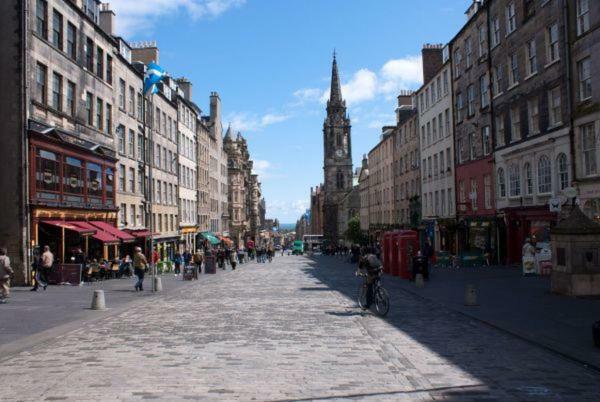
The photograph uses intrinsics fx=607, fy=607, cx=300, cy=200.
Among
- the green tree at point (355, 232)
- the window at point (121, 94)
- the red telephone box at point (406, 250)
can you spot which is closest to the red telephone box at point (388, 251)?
the red telephone box at point (406, 250)

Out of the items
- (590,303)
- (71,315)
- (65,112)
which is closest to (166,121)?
(65,112)

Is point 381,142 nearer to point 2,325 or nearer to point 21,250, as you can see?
point 21,250

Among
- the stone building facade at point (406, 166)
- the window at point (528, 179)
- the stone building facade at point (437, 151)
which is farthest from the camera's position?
the stone building facade at point (406, 166)

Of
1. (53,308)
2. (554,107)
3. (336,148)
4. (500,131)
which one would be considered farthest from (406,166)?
(336,148)

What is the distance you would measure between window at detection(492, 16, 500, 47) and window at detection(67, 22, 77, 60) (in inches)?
962

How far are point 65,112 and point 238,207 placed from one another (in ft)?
257

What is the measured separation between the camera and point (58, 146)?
29.7 meters

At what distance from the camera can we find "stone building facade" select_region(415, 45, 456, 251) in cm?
4766

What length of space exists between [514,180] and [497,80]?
256 inches

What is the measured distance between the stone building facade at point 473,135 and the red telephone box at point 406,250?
894cm

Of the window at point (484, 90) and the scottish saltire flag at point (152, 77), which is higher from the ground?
the window at point (484, 90)

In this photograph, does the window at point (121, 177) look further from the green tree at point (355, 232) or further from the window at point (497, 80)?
the green tree at point (355, 232)

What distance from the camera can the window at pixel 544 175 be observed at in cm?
3078

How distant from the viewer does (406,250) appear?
102 ft
